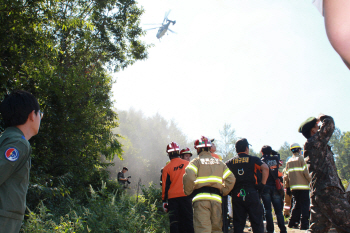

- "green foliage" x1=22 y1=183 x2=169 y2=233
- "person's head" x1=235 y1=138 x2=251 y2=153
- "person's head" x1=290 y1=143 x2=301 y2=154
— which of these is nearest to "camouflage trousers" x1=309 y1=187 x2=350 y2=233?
"person's head" x1=235 y1=138 x2=251 y2=153

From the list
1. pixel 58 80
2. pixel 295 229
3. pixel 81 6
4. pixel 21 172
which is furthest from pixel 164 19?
pixel 21 172

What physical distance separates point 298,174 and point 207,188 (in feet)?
12.5

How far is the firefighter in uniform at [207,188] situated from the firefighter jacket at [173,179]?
1398 millimetres

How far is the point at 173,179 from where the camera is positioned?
6.87 metres

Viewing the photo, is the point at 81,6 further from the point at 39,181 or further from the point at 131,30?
the point at 39,181

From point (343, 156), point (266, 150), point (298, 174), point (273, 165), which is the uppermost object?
point (343, 156)

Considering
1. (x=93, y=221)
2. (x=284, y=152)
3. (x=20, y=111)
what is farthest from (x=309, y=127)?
(x=284, y=152)

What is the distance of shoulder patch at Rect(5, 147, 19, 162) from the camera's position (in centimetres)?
198

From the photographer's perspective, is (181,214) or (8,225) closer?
(8,225)

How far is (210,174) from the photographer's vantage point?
5.31 metres

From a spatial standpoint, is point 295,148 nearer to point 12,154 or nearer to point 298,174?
point 298,174

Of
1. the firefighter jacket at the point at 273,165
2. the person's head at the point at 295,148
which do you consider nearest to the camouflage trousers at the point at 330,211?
the firefighter jacket at the point at 273,165

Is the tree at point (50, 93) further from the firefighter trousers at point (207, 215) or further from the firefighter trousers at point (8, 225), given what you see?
the firefighter trousers at point (8, 225)

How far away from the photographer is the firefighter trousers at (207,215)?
497 centimetres
